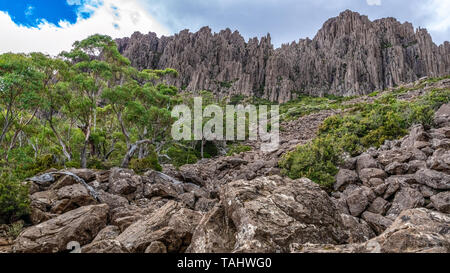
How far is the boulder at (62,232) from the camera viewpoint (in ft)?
25.0

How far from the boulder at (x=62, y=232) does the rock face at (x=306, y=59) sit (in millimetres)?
119611

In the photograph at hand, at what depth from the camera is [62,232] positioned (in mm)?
8062

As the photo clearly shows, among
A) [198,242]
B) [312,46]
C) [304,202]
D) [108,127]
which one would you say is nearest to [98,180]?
[198,242]

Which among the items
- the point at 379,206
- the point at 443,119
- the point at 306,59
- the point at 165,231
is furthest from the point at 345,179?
the point at 306,59

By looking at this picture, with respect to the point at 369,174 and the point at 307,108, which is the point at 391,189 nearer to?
the point at 369,174

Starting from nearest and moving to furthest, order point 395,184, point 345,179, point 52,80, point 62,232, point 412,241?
point 412,241, point 62,232, point 395,184, point 345,179, point 52,80

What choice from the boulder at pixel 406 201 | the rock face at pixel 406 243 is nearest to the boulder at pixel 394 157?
the boulder at pixel 406 201

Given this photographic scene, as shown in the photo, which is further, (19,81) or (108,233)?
(19,81)

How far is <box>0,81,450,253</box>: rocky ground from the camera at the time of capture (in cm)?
476

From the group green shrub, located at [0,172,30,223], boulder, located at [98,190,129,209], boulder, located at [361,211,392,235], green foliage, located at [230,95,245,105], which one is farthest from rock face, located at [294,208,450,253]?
green foliage, located at [230,95,245,105]

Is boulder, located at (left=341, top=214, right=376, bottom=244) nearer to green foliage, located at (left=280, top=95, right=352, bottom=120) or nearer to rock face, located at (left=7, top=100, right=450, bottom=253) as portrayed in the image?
rock face, located at (left=7, top=100, right=450, bottom=253)

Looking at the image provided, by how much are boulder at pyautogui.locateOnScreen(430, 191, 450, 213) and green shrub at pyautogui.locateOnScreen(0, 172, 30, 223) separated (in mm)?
15856

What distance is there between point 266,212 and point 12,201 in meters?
11.0

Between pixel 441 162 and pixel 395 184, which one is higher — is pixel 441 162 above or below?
above
